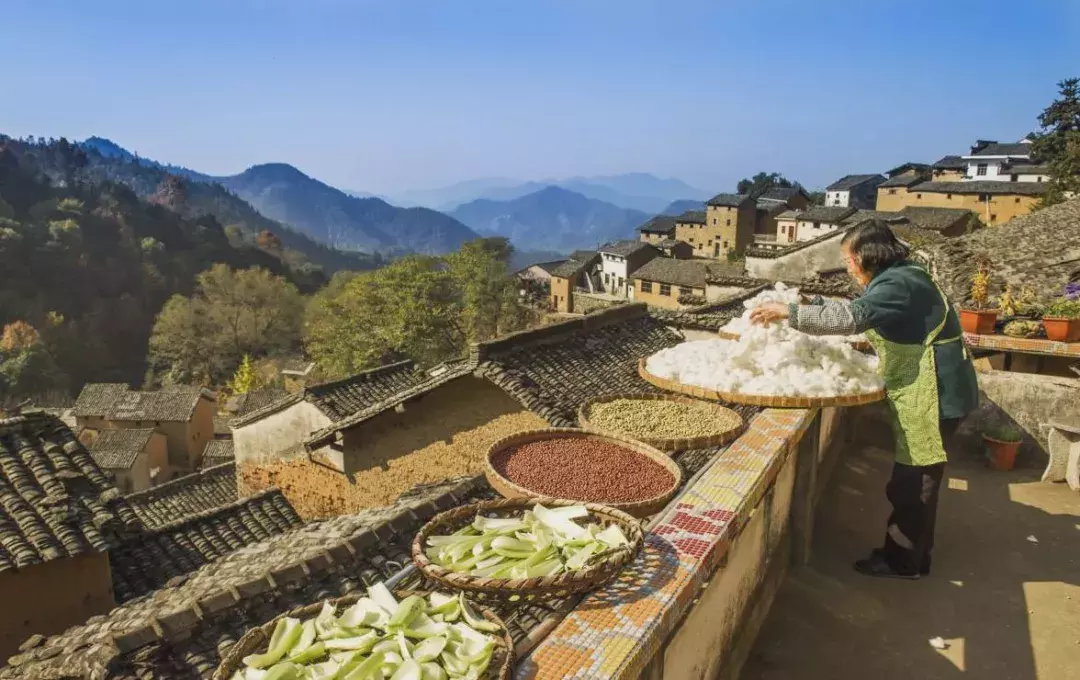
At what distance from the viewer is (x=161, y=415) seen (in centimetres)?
2945

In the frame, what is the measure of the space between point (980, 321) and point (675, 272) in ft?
110

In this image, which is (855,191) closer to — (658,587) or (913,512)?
(913,512)

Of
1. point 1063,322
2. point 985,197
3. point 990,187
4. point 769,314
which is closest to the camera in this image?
point 769,314

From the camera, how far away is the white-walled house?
50.0 metres

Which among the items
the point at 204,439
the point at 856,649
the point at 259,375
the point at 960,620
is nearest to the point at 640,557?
the point at 856,649

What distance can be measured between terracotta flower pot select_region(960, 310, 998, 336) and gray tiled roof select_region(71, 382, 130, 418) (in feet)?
107

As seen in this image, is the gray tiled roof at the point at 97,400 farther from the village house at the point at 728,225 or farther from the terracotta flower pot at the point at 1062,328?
the village house at the point at 728,225

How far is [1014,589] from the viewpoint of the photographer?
458cm

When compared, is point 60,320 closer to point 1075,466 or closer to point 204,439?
point 204,439

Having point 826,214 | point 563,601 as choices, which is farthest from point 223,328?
point 563,601

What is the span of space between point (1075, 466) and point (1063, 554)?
209 cm

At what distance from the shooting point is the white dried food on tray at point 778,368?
4.13m

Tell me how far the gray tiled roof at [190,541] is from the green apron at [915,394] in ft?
20.7

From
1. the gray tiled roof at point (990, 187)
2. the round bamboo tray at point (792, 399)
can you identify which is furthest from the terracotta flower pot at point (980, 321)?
the gray tiled roof at point (990, 187)
